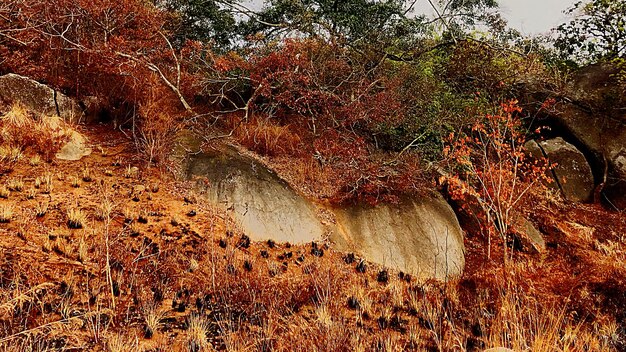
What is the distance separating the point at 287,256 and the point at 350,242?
1481 millimetres

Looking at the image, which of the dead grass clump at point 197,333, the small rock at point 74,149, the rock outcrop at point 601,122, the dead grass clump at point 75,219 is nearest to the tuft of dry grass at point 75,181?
the small rock at point 74,149

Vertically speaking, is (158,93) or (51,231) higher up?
(158,93)

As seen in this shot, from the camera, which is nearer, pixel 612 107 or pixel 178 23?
pixel 612 107

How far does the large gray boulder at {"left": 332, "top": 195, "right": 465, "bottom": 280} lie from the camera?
7.13 metres

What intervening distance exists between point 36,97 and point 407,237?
846 cm

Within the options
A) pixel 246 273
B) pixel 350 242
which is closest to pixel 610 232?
pixel 350 242

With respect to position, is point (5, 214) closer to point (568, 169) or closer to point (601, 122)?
point (568, 169)

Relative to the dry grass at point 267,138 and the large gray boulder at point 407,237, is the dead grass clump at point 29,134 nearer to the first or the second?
the dry grass at point 267,138

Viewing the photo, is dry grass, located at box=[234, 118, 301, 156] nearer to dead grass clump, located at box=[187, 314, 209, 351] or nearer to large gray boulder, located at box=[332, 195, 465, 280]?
large gray boulder, located at box=[332, 195, 465, 280]

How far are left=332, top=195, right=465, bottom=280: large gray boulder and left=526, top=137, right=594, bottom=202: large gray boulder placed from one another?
13.2ft

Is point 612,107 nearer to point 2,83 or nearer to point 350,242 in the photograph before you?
point 350,242

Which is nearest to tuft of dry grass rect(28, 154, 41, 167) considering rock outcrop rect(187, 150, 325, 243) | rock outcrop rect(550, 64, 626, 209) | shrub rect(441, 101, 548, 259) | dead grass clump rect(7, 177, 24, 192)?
dead grass clump rect(7, 177, 24, 192)

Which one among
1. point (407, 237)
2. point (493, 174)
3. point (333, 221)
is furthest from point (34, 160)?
point (493, 174)

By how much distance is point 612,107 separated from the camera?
10320 millimetres
